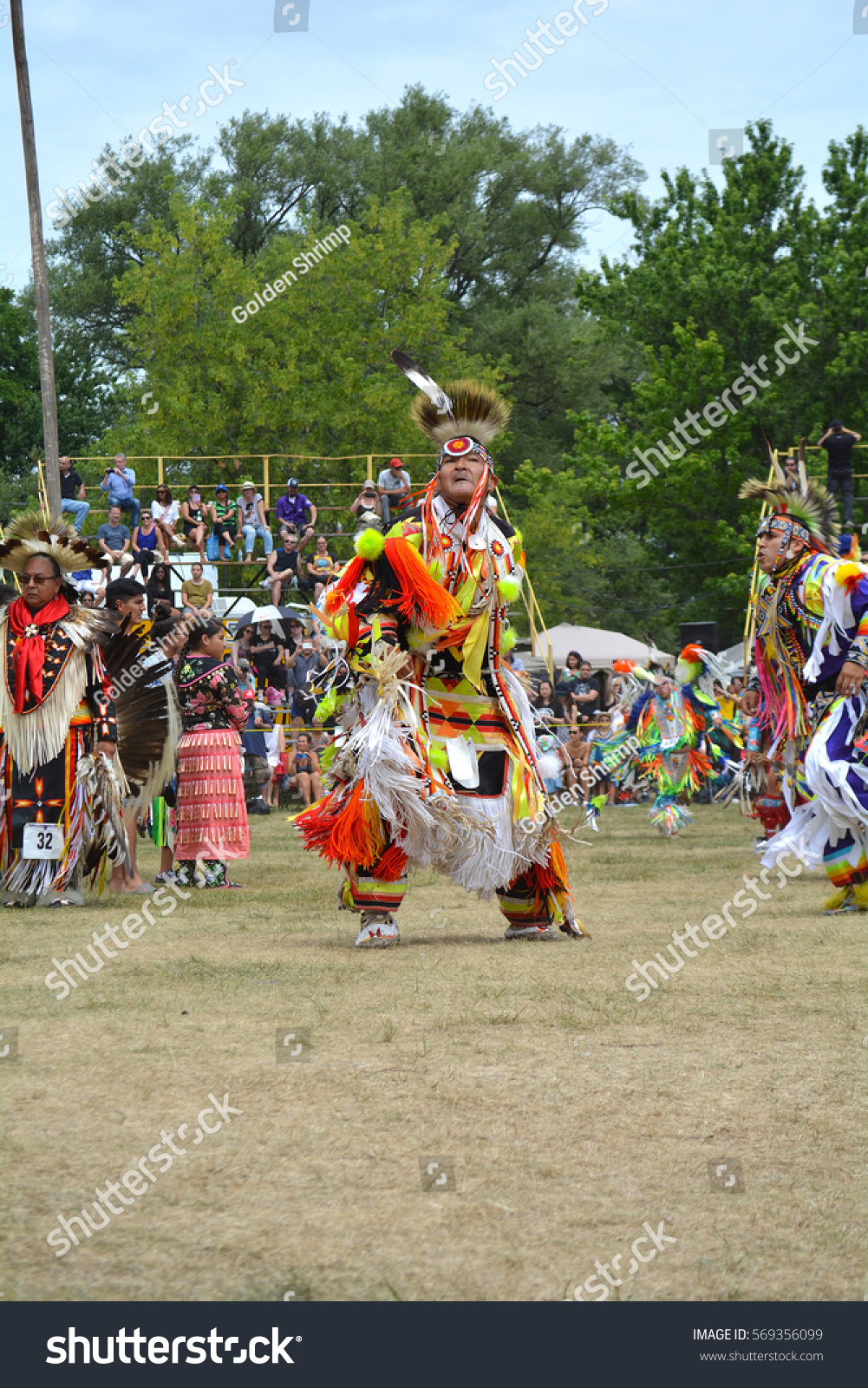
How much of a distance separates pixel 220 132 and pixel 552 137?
8.77 m

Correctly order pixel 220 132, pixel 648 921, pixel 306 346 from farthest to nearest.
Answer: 1. pixel 220 132
2. pixel 306 346
3. pixel 648 921

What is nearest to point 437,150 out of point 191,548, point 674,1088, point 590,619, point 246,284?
point 246,284

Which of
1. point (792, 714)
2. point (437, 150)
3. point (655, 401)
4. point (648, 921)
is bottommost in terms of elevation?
point (648, 921)

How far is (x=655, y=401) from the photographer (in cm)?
2845

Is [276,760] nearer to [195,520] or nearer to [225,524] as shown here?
[195,520]

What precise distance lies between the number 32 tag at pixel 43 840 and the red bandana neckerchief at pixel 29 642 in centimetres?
61

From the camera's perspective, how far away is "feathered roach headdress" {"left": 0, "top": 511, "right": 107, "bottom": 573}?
27.1ft

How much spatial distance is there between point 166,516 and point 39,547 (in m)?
12.0

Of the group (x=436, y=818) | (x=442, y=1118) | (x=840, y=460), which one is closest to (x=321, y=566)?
(x=840, y=460)

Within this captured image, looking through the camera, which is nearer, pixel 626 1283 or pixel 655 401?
pixel 626 1283

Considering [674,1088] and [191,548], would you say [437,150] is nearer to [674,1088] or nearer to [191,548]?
[191,548]

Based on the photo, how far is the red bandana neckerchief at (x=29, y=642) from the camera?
8227mm

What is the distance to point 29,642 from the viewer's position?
326 inches

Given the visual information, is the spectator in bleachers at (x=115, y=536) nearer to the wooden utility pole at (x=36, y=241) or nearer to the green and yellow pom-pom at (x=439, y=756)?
the wooden utility pole at (x=36, y=241)
